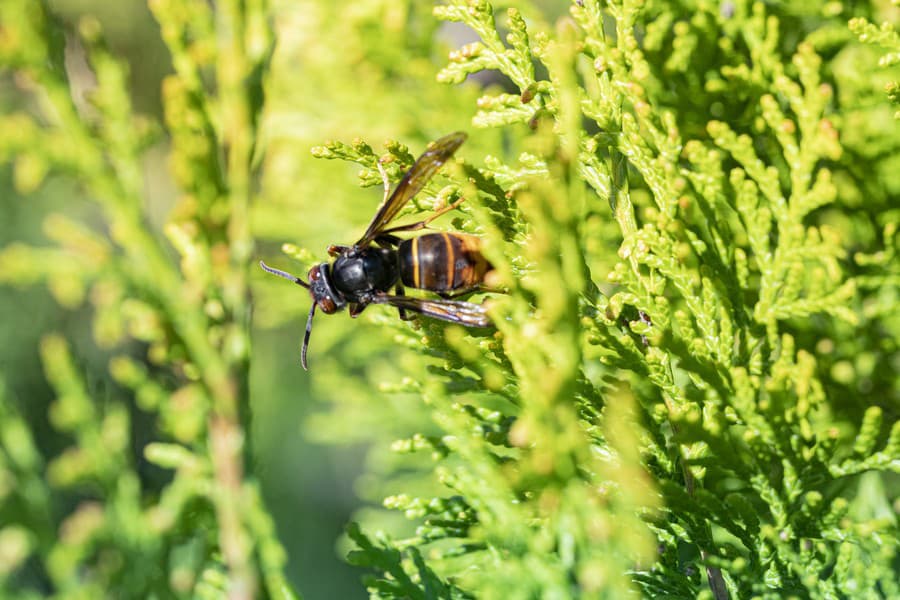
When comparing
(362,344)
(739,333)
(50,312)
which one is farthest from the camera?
(50,312)

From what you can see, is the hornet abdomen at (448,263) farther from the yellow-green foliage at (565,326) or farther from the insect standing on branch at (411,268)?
the yellow-green foliage at (565,326)

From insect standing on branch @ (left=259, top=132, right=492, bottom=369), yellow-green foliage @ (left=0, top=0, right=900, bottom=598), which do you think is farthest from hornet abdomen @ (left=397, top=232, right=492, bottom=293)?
yellow-green foliage @ (left=0, top=0, right=900, bottom=598)

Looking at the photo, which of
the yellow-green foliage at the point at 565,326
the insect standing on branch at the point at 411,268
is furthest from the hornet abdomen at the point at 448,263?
the yellow-green foliage at the point at 565,326

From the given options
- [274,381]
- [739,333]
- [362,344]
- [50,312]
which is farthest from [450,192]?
[50,312]

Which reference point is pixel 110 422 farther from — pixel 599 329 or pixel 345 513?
pixel 345 513

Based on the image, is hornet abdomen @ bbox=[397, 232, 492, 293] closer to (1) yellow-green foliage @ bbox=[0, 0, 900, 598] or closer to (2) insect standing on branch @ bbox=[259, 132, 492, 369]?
(2) insect standing on branch @ bbox=[259, 132, 492, 369]

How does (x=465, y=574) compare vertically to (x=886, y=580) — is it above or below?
below

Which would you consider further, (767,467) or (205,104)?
(205,104)
